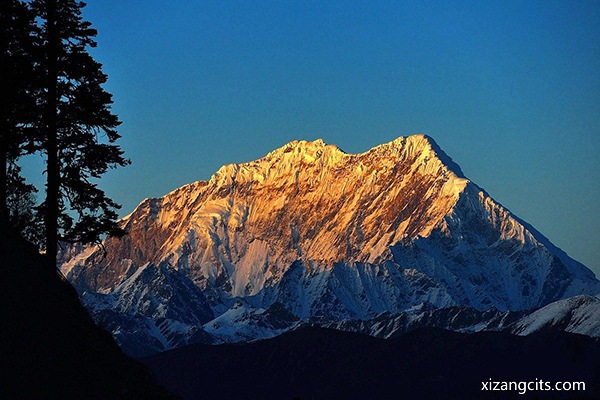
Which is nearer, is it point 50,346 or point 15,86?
point 50,346

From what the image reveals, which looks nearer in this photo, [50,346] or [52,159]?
[50,346]

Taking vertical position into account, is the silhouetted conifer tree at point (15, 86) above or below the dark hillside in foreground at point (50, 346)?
above

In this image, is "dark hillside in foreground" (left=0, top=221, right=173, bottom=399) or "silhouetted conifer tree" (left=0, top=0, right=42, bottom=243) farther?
"silhouetted conifer tree" (left=0, top=0, right=42, bottom=243)

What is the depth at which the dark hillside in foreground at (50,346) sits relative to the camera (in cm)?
4575

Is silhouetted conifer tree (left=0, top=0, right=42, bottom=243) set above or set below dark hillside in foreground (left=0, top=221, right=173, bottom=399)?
above

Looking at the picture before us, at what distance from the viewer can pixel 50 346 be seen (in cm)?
4856

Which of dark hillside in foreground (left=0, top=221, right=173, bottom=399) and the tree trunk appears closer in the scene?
dark hillside in foreground (left=0, top=221, right=173, bottom=399)

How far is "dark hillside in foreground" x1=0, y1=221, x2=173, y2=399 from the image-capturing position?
45.8m

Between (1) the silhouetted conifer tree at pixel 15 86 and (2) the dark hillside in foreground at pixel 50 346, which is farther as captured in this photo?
(1) the silhouetted conifer tree at pixel 15 86

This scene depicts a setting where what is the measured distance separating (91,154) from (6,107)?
400cm

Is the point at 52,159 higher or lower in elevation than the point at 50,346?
higher

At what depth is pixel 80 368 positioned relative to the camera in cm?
4894

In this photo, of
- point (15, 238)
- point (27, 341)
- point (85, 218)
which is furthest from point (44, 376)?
point (85, 218)

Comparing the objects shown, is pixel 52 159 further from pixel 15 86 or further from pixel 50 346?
pixel 50 346
